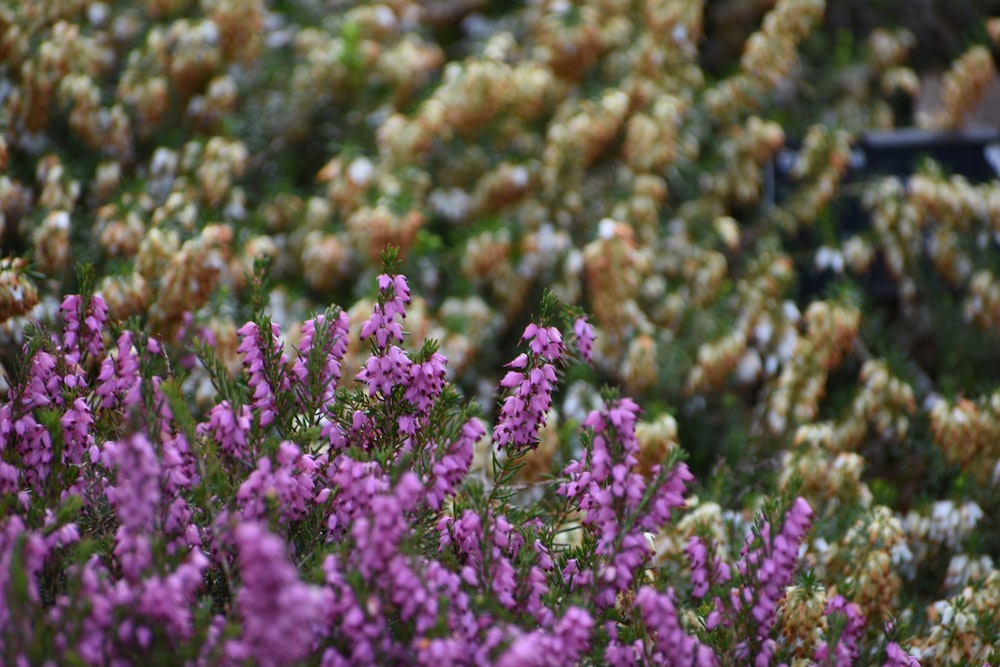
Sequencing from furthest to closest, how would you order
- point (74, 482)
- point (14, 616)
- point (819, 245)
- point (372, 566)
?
point (819, 245) < point (74, 482) < point (372, 566) < point (14, 616)

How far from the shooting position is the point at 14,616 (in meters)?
1.42

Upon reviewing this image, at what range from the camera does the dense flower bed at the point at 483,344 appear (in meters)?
1.71

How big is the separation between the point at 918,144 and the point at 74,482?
3953 mm

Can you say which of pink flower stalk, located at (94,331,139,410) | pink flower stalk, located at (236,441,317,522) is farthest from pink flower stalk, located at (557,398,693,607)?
pink flower stalk, located at (94,331,139,410)

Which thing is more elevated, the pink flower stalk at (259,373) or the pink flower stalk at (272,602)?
the pink flower stalk at (272,602)

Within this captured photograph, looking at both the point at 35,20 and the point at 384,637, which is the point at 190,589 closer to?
the point at 384,637

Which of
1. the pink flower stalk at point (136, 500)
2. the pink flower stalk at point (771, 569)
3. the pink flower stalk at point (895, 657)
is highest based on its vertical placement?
the pink flower stalk at point (136, 500)

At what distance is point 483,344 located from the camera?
4059 mm

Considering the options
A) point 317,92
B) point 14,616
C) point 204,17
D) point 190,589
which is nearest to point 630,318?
point 317,92

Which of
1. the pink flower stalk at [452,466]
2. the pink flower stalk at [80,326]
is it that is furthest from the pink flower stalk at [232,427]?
the pink flower stalk at [80,326]

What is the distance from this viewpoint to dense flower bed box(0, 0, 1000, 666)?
67.4 inches

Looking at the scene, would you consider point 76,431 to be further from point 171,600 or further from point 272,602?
point 272,602

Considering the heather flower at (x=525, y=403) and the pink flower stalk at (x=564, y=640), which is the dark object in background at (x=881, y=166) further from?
the pink flower stalk at (x=564, y=640)

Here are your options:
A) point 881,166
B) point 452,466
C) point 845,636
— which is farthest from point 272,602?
point 881,166
